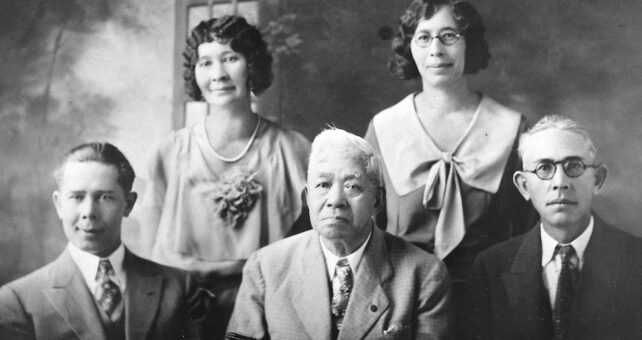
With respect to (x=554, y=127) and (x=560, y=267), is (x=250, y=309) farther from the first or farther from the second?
(x=554, y=127)

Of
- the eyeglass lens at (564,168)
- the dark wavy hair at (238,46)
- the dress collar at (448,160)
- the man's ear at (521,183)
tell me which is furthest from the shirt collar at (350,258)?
the dark wavy hair at (238,46)

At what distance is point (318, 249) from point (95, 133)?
1376 millimetres

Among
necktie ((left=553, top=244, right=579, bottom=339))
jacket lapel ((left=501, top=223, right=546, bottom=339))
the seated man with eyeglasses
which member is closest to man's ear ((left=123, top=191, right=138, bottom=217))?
the seated man with eyeglasses

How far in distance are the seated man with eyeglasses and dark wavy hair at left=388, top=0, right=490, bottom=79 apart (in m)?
0.49

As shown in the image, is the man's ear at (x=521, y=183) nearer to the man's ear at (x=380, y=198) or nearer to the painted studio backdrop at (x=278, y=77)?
the painted studio backdrop at (x=278, y=77)

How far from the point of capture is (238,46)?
4.07 m

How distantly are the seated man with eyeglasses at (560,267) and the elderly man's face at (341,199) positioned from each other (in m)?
0.58

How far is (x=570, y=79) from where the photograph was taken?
12.8 ft

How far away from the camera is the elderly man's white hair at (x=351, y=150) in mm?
3697

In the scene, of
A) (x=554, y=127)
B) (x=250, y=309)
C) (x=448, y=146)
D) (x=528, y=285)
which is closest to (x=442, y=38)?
(x=448, y=146)

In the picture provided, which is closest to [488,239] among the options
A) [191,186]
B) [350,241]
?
[350,241]

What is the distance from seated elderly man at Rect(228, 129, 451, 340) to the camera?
352cm

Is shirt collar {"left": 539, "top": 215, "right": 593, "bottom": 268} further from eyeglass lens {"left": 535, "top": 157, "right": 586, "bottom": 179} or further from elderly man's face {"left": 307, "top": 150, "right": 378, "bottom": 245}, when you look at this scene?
elderly man's face {"left": 307, "top": 150, "right": 378, "bottom": 245}

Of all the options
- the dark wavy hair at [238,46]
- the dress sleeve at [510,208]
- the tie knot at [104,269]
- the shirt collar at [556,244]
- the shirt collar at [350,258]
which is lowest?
the tie knot at [104,269]
